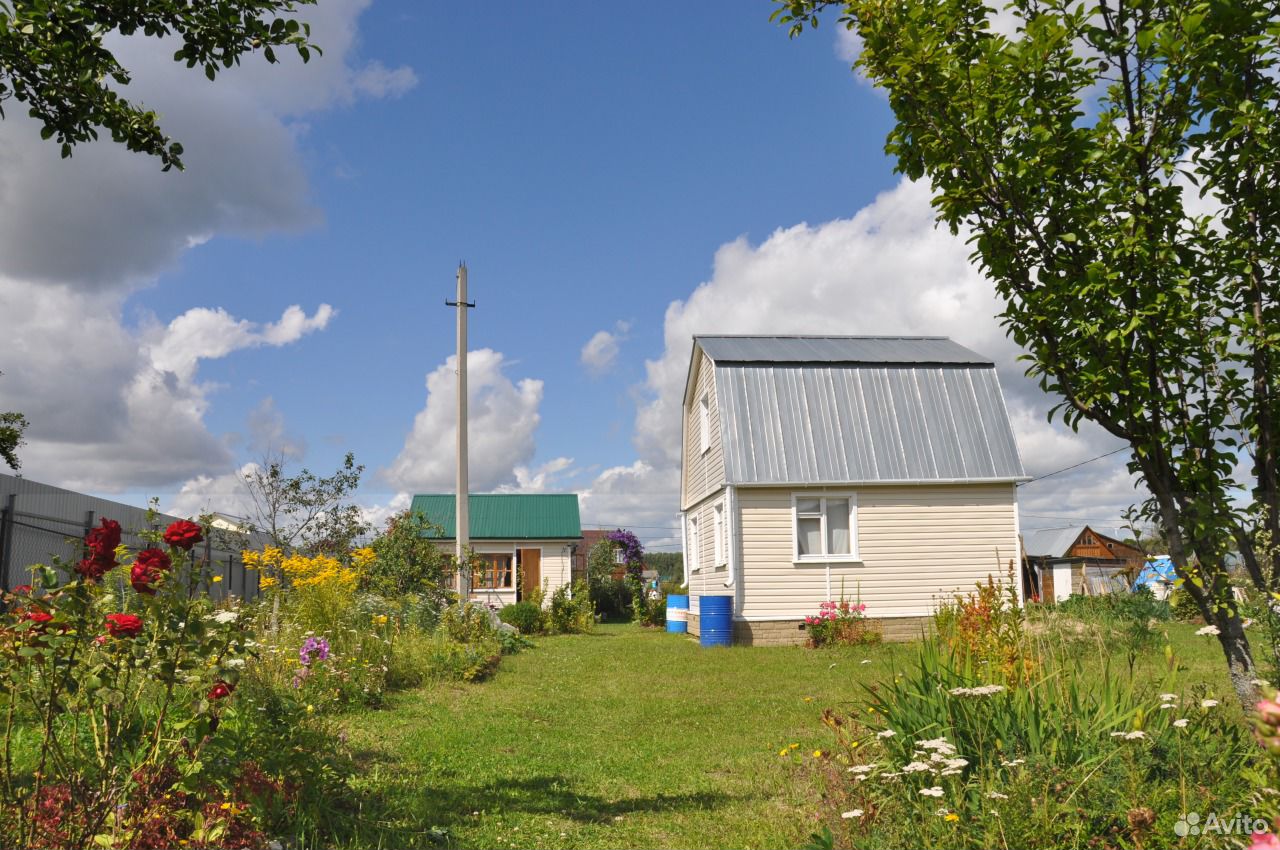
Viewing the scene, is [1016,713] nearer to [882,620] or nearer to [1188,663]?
[1188,663]

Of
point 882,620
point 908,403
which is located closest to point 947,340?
point 908,403

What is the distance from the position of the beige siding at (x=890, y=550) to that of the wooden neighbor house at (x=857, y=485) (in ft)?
0.06

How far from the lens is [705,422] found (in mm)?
20422

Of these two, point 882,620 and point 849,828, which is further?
point 882,620

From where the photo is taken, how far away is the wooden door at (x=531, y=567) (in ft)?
102

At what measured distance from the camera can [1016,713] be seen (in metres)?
4.51

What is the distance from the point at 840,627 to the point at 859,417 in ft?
13.9

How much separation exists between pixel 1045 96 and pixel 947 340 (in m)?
17.3

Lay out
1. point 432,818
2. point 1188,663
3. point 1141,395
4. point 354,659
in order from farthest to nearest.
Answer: point 1188,663 → point 354,659 → point 432,818 → point 1141,395

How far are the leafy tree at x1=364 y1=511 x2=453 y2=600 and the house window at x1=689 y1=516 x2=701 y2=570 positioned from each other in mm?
5831

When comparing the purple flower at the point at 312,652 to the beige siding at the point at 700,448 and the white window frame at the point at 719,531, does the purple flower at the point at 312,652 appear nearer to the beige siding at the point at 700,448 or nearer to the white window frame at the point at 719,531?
the beige siding at the point at 700,448

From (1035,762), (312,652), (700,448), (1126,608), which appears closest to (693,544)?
(700,448)

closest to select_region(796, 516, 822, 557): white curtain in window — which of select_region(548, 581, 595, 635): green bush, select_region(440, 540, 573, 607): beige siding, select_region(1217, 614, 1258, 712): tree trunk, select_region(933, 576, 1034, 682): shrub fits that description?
select_region(548, 581, 595, 635): green bush

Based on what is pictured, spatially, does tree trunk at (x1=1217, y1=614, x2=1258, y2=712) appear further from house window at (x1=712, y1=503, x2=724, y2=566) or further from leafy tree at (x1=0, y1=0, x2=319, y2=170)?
house window at (x1=712, y1=503, x2=724, y2=566)
